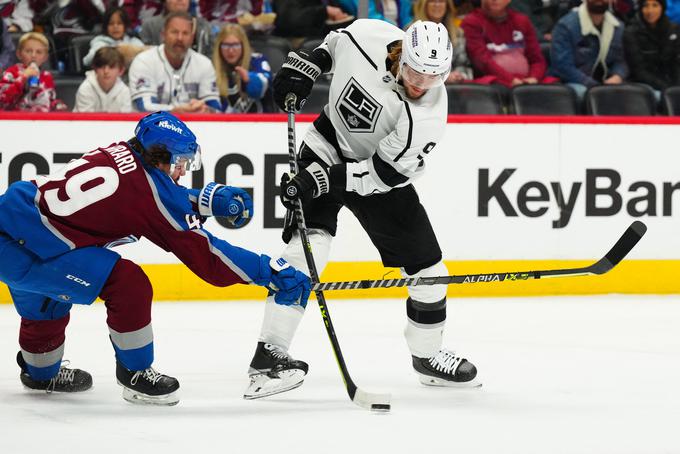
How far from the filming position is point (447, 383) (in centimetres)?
388

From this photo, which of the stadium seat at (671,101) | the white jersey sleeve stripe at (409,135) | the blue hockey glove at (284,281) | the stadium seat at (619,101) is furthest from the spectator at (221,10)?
the blue hockey glove at (284,281)

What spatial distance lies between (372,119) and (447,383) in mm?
876

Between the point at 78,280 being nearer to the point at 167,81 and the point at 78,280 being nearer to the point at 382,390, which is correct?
the point at 382,390

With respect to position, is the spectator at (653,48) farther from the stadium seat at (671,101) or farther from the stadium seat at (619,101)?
the stadium seat at (619,101)

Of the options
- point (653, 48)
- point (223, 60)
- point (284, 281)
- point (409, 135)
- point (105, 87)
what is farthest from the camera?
point (653, 48)

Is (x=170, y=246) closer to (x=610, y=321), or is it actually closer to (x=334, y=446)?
(x=334, y=446)

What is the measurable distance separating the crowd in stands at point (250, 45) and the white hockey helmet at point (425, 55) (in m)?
2.27

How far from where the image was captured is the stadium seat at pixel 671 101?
253 inches

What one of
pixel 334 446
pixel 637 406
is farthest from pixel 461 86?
pixel 334 446

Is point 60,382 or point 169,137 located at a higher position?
point 169,137

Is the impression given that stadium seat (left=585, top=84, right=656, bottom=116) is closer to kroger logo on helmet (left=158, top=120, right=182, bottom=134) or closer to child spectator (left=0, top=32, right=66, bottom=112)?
child spectator (left=0, top=32, right=66, bottom=112)

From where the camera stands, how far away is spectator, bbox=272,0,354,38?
655 cm

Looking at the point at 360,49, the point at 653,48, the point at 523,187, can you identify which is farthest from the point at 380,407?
the point at 653,48

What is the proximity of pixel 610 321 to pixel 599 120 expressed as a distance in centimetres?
113
